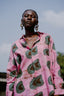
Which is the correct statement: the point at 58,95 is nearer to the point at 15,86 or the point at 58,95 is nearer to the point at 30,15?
the point at 15,86

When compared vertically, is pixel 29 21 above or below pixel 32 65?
above

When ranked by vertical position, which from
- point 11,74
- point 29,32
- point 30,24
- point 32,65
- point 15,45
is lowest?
point 11,74

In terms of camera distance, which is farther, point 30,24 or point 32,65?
point 30,24

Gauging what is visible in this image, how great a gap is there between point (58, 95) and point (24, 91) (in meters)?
0.38

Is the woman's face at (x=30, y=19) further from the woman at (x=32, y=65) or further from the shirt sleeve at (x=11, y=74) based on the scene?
the shirt sleeve at (x=11, y=74)

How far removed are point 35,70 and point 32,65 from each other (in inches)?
2.7

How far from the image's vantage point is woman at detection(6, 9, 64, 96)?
2465 millimetres

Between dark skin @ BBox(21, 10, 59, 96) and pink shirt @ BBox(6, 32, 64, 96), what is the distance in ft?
0.22

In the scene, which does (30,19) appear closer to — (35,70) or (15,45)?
(15,45)

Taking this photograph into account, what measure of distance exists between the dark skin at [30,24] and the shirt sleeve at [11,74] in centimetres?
27

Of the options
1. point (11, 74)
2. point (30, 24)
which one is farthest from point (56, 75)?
point (30, 24)

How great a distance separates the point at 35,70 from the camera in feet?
8.30

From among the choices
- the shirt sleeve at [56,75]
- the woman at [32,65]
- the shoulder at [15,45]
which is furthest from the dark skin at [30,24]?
the shirt sleeve at [56,75]

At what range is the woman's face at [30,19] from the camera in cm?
272
